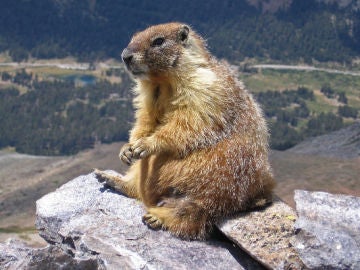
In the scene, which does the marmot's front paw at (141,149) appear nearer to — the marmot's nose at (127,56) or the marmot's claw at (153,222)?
the marmot's claw at (153,222)

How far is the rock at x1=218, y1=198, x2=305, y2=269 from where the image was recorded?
7312 millimetres

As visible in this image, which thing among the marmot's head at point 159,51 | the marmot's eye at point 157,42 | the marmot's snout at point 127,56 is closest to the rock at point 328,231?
the marmot's head at point 159,51

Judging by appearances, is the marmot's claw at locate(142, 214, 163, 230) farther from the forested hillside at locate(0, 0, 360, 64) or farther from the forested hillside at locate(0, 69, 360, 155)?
the forested hillside at locate(0, 0, 360, 64)

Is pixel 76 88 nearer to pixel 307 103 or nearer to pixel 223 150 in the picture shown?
pixel 307 103

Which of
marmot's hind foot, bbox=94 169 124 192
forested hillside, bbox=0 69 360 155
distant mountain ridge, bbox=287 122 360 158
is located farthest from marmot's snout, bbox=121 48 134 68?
forested hillside, bbox=0 69 360 155

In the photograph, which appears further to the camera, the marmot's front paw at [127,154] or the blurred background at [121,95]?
the blurred background at [121,95]

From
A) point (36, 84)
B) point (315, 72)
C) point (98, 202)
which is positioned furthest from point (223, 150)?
point (315, 72)

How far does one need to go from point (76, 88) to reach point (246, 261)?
5000 inches

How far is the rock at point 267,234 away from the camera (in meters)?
7.31

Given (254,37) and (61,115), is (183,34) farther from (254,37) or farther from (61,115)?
(254,37)

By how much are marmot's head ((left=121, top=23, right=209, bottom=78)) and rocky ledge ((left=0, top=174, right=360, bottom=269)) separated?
2.27 m

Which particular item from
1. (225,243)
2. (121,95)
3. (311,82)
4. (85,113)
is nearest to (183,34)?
(225,243)

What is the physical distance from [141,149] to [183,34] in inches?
68.4

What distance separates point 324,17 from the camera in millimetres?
187125
